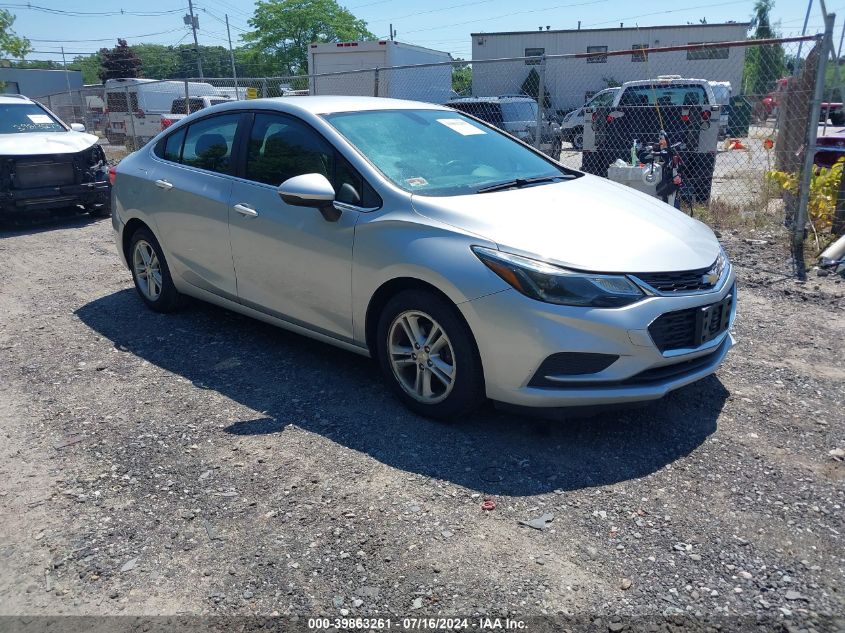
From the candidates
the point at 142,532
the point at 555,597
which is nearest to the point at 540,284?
the point at 555,597

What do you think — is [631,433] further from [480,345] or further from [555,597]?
[555,597]

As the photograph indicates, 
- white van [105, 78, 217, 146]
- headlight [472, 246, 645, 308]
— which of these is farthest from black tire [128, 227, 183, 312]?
white van [105, 78, 217, 146]

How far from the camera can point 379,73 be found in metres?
18.1

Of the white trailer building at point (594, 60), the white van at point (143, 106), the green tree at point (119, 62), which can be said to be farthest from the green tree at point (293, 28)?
the white van at point (143, 106)

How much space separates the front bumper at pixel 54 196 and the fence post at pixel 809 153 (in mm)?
8694

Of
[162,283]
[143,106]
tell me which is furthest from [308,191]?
[143,106]

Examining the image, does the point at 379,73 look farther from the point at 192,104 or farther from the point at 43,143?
the point at 43,143

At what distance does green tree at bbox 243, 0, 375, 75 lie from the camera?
55.3 metres

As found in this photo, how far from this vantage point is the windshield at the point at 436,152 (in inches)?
163

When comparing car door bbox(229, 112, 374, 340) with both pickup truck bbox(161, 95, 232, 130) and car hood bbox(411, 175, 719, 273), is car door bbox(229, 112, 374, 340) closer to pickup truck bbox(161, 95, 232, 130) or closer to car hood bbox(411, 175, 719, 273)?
car hood bbox(411, 175, 719, 273)

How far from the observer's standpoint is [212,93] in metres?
22.6

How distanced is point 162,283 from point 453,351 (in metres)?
3.01

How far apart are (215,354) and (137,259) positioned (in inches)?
56.9

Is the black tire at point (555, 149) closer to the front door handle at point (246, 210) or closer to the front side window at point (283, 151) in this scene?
the front side window at point (283, 151)
